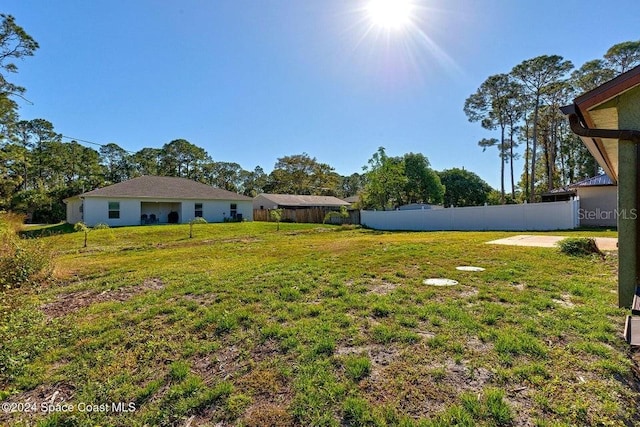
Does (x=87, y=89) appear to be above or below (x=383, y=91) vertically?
above

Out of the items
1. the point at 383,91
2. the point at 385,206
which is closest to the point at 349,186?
the point at 385,206

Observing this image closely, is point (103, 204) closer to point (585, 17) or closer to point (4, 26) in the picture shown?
point (4, 26)

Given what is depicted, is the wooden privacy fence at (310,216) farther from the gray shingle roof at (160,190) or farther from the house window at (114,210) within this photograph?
the house window at (114,210)

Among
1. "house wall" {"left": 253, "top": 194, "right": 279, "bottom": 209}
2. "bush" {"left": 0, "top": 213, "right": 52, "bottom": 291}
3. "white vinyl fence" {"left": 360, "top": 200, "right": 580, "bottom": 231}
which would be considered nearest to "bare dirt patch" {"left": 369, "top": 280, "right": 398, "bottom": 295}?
"bush" {"left": 0, "top": 213, "right": 52, "bottom": 291}

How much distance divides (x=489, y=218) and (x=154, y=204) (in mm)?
23933

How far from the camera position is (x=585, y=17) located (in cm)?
941

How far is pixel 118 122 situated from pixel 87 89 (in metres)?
8.40

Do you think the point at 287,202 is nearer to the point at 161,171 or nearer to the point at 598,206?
the point at 161,171

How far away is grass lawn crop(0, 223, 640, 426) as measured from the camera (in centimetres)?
228

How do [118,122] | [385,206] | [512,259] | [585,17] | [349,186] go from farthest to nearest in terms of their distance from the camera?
[349,186]
[385,206]
[118,122]
[585,17]
[512,259]

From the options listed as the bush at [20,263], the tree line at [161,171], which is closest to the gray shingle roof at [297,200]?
the tree line at [161,171]

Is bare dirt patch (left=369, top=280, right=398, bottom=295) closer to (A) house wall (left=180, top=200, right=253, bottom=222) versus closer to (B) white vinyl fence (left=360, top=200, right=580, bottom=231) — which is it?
(B) white vinyl fence (left=360, top=200, right=580, bottom=231)

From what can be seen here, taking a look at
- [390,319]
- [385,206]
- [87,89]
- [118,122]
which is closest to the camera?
[390,319]

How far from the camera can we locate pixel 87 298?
5273 millimetres
